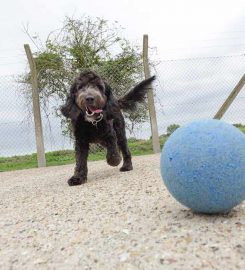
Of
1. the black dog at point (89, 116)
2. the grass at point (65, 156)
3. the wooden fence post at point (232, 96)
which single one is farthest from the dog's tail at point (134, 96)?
the grass at point (65, 156)

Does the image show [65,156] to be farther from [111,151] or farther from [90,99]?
[90,99]

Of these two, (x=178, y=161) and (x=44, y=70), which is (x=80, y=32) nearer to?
(x=44, y=70)

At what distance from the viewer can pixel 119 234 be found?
3.00 meters

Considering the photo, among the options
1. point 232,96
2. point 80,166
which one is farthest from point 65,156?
point 80,166

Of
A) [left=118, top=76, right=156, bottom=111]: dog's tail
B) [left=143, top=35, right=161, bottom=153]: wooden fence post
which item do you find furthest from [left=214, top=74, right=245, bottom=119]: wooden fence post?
[left=118, top=76, right=156, bottom=111]: dog's tail

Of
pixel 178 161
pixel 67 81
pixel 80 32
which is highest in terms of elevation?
pixel 80 32

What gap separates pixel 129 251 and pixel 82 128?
3585 millimetres

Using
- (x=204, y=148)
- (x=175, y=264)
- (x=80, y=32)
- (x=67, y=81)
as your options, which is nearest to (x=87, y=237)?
(x=175, y=264)

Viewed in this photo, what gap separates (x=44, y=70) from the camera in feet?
37.8

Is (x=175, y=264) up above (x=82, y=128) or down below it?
below

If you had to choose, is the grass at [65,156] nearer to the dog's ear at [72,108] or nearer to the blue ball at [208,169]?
the dog's ear at [72,108]

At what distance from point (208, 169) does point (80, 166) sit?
315 cm

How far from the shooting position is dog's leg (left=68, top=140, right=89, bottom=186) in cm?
585

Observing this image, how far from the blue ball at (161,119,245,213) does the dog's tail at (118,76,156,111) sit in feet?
13.6
